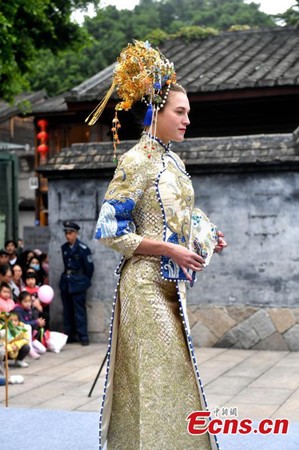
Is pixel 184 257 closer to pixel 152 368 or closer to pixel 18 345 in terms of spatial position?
pixel 152 368

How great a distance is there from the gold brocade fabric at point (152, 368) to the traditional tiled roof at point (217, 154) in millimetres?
5765

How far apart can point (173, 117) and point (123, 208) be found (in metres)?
0.56

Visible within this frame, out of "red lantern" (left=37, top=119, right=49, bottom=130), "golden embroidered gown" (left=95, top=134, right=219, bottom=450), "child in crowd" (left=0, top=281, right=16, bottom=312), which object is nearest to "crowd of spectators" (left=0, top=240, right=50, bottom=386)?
"child in crowd" (left=0, top=281, right=16, bottom=312)

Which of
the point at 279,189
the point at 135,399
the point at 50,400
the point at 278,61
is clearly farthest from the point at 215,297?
the point at 135,399

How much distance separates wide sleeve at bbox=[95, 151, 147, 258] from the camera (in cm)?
390

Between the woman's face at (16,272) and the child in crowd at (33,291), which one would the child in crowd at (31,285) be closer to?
the child in crowd at (33,291)

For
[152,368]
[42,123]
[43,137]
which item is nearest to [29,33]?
[43,137]

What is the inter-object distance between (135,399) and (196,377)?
33 centimetres

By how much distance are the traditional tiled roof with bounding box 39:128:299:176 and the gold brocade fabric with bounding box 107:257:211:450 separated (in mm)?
5765

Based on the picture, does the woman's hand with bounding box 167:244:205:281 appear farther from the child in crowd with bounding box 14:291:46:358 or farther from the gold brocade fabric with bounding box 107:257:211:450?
the child in crowd with bounding box 14:291:46:358

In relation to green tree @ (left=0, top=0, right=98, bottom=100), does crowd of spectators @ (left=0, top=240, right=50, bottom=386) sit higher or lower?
lower

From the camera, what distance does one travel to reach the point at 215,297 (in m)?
9.89

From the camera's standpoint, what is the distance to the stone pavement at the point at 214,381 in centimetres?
667

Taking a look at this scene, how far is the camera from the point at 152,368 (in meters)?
3.91
